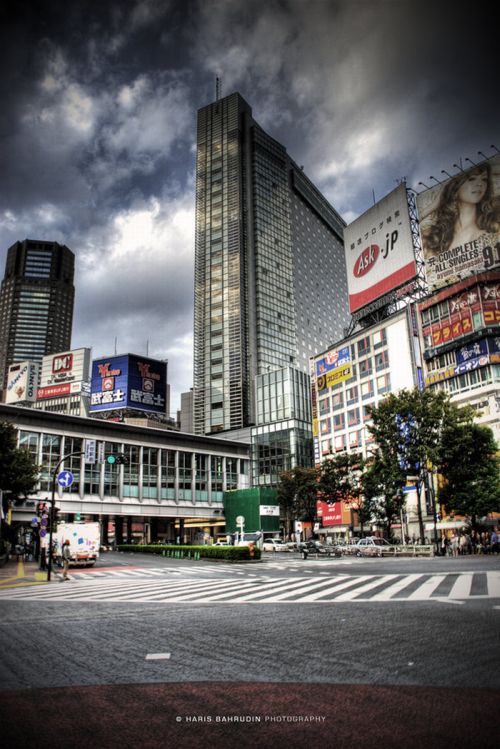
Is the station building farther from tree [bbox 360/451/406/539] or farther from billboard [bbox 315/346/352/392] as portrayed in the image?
tree [bbox 360/451/406/539]

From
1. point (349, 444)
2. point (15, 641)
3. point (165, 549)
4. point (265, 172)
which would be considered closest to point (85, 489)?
point (165, 549)

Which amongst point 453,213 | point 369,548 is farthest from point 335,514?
point 453,213

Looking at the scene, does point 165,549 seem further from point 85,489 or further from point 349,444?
point 349,444

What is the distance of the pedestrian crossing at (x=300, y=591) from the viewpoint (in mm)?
13577

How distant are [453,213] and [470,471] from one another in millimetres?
32587

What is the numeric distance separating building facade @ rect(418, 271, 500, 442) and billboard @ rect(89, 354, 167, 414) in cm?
4551

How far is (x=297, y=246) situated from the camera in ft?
492

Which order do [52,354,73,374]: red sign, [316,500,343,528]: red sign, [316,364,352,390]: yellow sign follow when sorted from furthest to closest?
1. [52,354,73,374]: red sign
2. [316,364,352,390]: yellow sign
3. [316,500,343,528]: red sign

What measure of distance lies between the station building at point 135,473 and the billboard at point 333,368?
19.3 m

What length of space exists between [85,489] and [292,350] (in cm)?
7608

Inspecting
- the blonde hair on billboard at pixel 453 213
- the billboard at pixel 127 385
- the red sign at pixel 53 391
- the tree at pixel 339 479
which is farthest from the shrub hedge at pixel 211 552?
the red sign at pixel 53 391

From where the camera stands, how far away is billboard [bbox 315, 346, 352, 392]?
77.9m

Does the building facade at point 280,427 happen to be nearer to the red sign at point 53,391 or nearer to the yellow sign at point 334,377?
the yellow sign at point 334,377

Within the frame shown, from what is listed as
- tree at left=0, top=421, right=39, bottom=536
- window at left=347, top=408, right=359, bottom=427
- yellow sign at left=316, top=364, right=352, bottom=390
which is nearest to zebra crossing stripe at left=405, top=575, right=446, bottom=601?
tree at left=0, top=421, right=39, bottom=536
